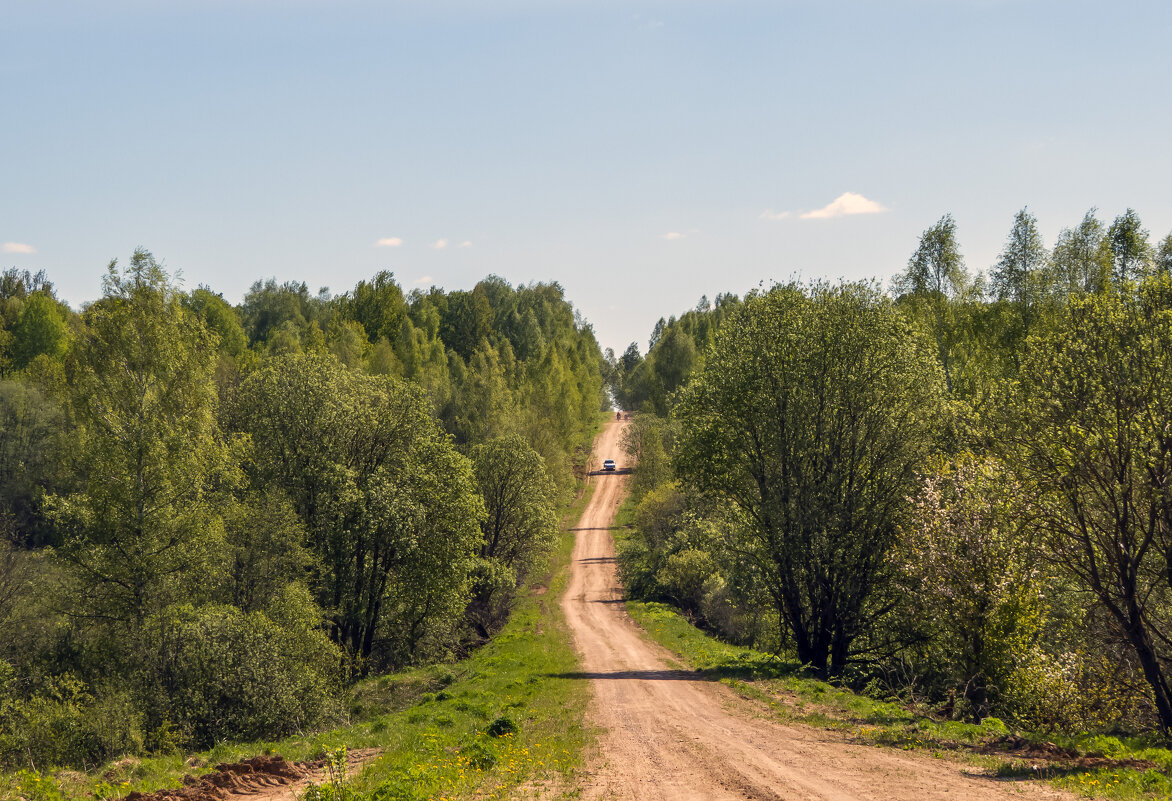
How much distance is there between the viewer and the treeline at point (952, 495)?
2012cm

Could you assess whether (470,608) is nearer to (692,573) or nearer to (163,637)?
(692,573)

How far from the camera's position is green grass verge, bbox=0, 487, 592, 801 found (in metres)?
15.6

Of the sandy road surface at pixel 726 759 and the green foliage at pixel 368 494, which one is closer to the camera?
the sandy road surface at pixel 726 759

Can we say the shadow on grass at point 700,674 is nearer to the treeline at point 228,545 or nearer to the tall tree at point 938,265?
the treeline at point 228,545

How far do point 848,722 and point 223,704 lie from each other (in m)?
20.7

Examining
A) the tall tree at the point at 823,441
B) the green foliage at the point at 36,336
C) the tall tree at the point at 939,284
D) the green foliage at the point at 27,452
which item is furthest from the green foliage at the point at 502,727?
the green foliage at the point at 36,336

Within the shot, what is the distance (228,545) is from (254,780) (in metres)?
17.7

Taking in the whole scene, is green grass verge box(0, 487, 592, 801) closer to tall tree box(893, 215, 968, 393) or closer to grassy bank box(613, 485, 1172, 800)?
grassy bank box(613, 485, 1172, 800)

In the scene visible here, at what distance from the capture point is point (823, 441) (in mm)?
32000

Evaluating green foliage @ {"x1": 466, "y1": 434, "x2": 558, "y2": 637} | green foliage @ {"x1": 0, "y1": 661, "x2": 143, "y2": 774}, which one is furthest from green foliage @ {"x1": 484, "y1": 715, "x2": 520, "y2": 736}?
green foliage @ {"x1": 466, "y1": 434, "x2": 558, "y2": 637}

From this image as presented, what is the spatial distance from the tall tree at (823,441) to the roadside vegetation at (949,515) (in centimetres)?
9

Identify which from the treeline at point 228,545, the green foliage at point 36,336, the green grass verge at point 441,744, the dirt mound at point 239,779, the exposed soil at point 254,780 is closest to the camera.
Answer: the green grass verge at point 441,744

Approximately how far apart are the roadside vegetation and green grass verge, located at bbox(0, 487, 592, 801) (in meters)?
8.14

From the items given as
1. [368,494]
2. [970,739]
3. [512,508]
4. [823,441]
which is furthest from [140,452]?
[970,739]
